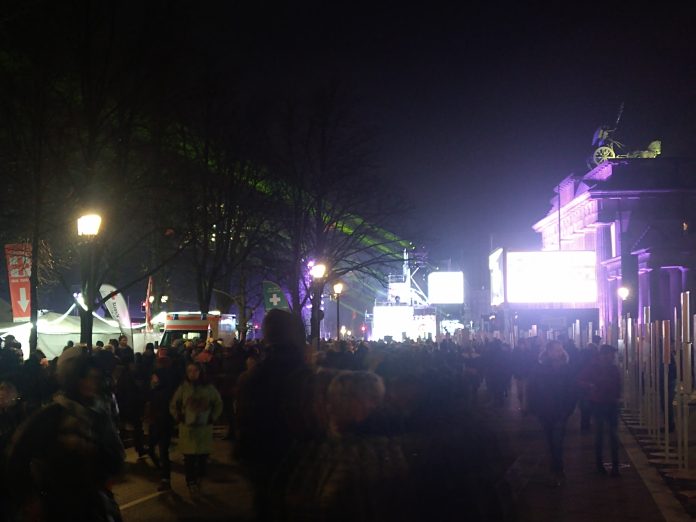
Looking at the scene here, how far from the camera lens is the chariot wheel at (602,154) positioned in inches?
3359

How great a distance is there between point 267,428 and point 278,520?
0.55 m

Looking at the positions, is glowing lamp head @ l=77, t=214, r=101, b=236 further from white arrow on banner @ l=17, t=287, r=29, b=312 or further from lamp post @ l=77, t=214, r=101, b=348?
white arrow on banner @ l=17, t=287, r=29, b=312

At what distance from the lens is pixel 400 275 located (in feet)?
284

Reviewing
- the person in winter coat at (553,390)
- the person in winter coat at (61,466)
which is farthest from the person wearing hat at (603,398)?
the person in winter coat at (61,466)

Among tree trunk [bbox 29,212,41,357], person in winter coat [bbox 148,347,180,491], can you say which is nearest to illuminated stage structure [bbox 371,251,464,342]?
tree trunk [bbox 29,212,41,357]

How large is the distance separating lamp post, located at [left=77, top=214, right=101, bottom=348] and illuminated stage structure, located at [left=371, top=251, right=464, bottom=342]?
33277mm

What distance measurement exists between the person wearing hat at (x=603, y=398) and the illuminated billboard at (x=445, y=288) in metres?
67.5

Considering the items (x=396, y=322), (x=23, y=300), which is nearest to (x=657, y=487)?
(x=23, y=300)

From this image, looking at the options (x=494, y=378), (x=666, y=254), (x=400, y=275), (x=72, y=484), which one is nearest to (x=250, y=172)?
(x=494, y=378)

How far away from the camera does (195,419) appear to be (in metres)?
13.1

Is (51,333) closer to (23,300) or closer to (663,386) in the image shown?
(23,300)

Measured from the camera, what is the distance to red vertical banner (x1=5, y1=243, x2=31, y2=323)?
22.6 metres

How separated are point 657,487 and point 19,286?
15.2 m

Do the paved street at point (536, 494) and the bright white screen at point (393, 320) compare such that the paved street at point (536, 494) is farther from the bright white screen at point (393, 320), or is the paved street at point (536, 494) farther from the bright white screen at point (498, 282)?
the bright white screen at point (393, 320)
